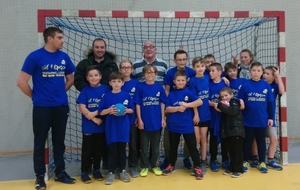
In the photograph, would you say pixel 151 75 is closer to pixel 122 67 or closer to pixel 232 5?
pixel 122 67

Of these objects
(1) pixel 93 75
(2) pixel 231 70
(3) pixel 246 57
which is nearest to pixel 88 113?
(1) pixel 93 75

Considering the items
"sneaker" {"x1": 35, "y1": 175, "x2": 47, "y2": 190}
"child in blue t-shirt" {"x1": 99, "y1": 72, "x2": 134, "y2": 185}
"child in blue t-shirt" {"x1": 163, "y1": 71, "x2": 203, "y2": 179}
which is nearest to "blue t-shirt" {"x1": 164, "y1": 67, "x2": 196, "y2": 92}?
"child in blue t-shirt" {"x1": 163, "y1": 71, "x2": 203, "y2": 179}

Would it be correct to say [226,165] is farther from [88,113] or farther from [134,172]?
[88,113]

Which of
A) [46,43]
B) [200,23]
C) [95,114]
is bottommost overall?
[95,114]

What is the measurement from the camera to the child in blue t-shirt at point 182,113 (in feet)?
11.5

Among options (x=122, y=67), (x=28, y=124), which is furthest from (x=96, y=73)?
(x=28, y=124)

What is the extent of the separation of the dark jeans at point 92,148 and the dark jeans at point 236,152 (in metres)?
1.46

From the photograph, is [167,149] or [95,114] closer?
[95,114]

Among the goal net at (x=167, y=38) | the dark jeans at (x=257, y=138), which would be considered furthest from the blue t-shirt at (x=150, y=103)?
the goal net at (x=167, y=38)

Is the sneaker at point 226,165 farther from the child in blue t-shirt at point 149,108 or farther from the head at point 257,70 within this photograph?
the head at point 257,70

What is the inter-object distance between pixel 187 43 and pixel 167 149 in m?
1.98

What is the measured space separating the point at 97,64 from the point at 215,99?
1.48 m

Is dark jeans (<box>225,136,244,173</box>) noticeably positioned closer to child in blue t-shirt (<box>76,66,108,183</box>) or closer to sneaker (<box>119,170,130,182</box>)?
sneaker (<box>119,170,130,182</box>)

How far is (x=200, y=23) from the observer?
4781 millimetres
